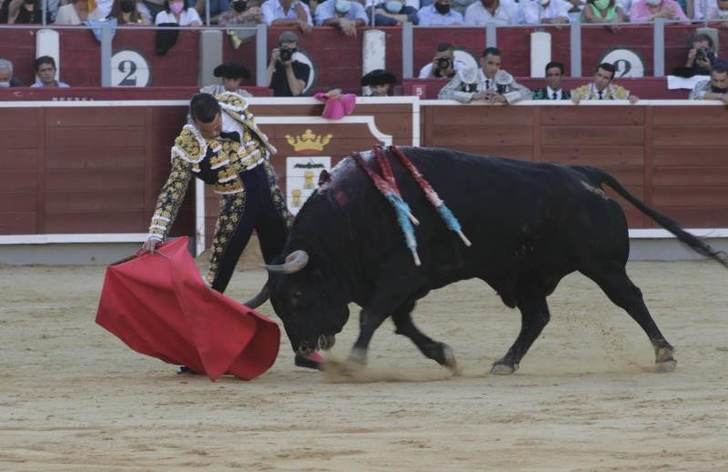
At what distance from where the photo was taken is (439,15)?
45.7ft

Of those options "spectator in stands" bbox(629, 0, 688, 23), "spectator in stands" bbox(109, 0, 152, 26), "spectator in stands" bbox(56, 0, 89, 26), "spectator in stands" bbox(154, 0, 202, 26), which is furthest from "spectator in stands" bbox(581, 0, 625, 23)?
"spectator in stands" bbox(56, 0, 89, 26)

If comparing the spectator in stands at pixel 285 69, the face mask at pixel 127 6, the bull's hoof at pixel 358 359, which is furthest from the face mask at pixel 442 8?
the bull's hoof at pixel 358 359

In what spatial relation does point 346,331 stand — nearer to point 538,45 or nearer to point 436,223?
point 436,223

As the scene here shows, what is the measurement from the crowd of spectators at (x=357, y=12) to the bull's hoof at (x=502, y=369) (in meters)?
6.45

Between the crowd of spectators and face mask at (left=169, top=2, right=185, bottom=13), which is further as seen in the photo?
face mask at (left=169, top=2, right=185, bottom=13)

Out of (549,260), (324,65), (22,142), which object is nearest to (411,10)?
(324,65)

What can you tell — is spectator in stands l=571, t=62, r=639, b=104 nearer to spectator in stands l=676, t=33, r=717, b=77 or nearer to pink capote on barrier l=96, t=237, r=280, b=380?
spectator in stands l=676, t=33, r=717, b=77

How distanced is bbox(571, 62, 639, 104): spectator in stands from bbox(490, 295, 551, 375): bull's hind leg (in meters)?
5.66

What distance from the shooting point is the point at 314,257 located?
7.23 metres

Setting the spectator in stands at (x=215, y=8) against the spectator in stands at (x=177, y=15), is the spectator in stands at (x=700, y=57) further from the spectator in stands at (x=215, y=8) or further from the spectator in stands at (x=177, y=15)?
the spectator in stands at (x=177, y=15)

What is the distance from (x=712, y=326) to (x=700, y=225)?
4170mm

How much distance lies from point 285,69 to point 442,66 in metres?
1.14

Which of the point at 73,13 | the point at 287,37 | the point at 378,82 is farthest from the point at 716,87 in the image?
the point at 73,13

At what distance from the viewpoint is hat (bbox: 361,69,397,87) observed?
42.6 feet
